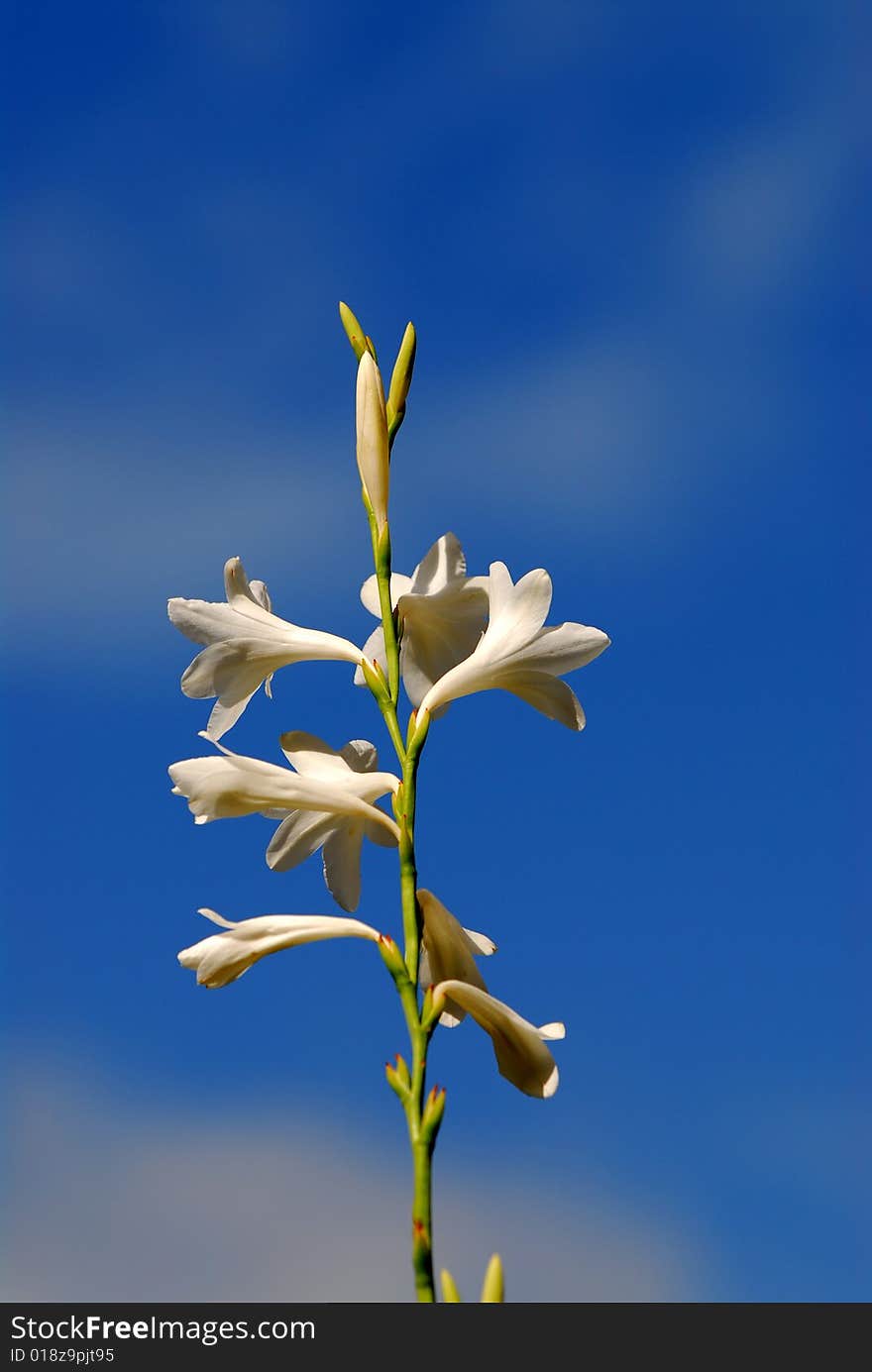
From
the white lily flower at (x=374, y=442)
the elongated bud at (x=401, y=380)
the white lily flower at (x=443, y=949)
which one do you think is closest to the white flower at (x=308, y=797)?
the white lily flower at (x=443, y=949)

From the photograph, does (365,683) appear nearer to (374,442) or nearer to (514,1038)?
(374,442)

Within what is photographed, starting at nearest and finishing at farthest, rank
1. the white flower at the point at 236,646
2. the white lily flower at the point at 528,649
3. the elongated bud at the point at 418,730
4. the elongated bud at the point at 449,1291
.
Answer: the elongated bud at the point at 449,1291 < the elongated bud at the point at 418,730 < the white lily flower at the point at 528,649 < the white flower at the point at 236,646

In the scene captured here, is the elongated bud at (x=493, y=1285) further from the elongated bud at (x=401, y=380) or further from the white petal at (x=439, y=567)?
the elongated bud at (x=401, y=380)

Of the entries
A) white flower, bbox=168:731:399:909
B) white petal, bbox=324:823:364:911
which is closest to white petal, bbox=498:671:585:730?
white flower, bbox=168:731:399:909

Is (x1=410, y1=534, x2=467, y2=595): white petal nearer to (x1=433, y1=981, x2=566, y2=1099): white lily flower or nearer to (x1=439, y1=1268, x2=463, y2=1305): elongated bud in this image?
(x1=433, y1=981, x2=566, y2=1099): white lily flower

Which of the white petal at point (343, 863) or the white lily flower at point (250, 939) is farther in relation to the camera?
the white petal at point (343, 863)
